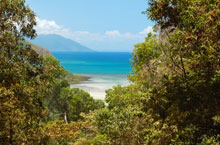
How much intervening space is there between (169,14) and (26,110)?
22.3 feet

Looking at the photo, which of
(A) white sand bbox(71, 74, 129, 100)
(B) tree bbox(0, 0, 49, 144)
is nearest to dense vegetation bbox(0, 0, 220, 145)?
(B) tree bbox(0, 0, 49, 144)

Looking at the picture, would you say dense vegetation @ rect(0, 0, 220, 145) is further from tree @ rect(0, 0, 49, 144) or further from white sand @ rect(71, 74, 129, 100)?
white sand @ rect(71, 74, 129, 100)

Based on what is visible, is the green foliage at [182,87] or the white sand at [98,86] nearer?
the green foliage at [182,87]

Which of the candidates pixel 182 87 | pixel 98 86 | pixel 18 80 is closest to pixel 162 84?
pixel 182 87

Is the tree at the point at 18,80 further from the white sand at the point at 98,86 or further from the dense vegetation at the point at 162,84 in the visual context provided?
the white sand at the point at 98,86

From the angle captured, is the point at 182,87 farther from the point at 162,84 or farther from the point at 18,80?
the point at 18,80

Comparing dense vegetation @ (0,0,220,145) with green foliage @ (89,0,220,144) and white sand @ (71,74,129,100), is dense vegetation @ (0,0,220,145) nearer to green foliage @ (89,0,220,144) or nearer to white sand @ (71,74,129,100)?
green foliage @ (89,0,220,144)

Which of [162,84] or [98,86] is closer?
[162,84]

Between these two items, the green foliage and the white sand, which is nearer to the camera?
the green foliage

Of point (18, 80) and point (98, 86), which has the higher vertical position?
point (18, 80)

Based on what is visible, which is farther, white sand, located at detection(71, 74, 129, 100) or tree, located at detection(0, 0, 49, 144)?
white sand, located at detection(71, 74, 129, 100)

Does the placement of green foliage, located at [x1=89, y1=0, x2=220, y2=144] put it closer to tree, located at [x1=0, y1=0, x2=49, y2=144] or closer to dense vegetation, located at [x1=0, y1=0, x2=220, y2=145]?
dense vegetation, located at [x1=0, y1=0, x2=220, y2=145]

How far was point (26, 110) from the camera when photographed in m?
7.86

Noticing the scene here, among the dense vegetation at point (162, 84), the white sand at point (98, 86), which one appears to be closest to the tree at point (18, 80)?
the dense vegetation at point (162, 84)
